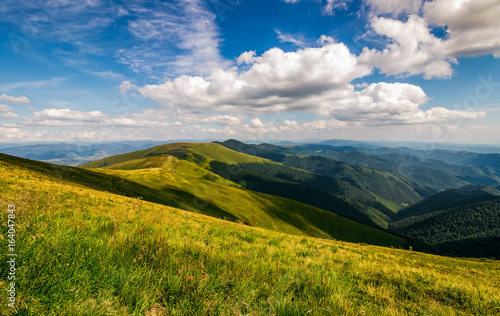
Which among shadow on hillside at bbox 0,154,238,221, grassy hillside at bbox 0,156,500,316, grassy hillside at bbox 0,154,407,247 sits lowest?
grassy hillside at bbox 0,154,407,247

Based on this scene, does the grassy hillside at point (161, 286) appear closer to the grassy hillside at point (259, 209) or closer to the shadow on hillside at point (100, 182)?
the shadow on hillside at point (100, 182)

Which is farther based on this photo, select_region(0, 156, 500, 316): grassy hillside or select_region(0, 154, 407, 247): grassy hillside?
select_region(0, 154, 407, 247): grassy hillside

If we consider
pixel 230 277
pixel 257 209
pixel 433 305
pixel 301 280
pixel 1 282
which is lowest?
pixel 257 209

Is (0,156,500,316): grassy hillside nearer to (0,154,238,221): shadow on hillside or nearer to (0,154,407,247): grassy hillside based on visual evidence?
(0,154,238,221): shadow on hillside

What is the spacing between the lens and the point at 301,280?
454cm

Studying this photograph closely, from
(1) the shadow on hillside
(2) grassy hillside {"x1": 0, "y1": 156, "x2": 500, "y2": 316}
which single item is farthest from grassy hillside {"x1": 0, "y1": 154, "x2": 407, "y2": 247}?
(2) grassy hillside {"x1": 0, "y1": 156, "x2": 500, "y2": 316}

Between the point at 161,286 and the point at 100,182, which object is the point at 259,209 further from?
the point at 161,286

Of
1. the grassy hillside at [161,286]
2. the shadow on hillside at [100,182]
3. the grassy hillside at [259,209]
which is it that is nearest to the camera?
the grassy hillside at [161,286]

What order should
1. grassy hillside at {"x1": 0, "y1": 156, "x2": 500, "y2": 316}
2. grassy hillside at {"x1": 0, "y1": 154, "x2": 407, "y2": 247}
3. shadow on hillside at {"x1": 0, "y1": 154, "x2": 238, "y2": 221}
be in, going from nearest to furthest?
grassy hillside at {"x1": 0, "y1": 156, "x2": 500, "y2": 316}, shadow on hillside at {"x1": 0, "y1": 154, "x2": 238, "y2": 221}, grassy hillside at {"x1": 0, "y1": 154, "x2": 407, "y2": 247}

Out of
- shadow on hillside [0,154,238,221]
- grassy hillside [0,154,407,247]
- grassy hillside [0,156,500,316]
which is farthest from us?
grassy hillside [0,154,407,247]

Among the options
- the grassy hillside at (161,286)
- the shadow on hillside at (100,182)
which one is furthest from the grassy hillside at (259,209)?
the grassy hillside at (161,286)

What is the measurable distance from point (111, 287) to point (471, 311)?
7625 millimetres

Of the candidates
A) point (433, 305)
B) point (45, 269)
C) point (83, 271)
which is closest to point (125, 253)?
point (83, 271)

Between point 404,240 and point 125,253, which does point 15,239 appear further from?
point 404,240
